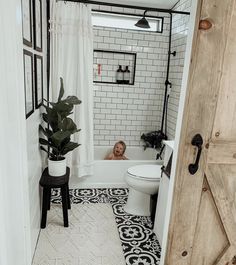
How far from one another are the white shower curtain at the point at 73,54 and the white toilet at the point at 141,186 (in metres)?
0.76

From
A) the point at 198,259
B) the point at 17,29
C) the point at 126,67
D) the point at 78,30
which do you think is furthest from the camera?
the point at 126,67

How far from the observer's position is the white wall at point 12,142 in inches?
42.4

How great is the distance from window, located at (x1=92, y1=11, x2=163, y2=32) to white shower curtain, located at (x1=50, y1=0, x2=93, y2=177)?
907mm

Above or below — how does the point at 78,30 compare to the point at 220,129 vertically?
above

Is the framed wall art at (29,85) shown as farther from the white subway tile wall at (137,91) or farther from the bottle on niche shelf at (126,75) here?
the bottle on niche shelf at (126,75)

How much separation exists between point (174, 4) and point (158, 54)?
26.4 inches

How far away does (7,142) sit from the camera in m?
1.16

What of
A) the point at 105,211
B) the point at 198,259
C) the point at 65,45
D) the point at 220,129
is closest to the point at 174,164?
the point at 220,129

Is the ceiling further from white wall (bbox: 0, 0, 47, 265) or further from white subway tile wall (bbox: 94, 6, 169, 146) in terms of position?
white wall (bbox: 0, 0, 47, 265)

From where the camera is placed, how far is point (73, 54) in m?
2.55

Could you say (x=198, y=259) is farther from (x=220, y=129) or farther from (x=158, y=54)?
(x=158, y=54)

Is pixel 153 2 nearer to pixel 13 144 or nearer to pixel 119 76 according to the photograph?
pixel 119 76

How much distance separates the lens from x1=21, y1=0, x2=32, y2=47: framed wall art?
4.93 feet

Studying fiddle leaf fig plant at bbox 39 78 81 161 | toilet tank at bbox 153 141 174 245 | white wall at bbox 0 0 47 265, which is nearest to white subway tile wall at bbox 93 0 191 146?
toilet tank at bbox 153 141 174 245
